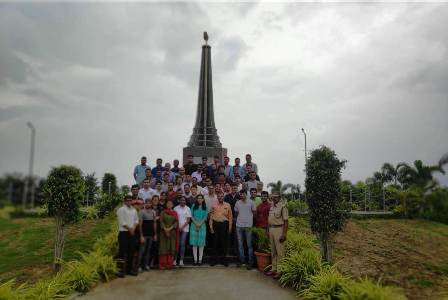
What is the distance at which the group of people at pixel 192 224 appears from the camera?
8570 millimetres

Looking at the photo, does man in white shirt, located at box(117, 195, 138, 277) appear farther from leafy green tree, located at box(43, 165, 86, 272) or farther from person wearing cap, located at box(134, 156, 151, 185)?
person wearing cap, located at box(134, 156, 151, 185)

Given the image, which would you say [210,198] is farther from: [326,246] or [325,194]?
[326,246]

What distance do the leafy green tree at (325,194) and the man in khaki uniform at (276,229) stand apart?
113cm

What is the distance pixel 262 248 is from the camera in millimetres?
9484

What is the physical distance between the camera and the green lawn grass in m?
A: 10.1

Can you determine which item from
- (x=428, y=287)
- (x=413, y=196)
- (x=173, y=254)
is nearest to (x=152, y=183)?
(x=173, y=254)

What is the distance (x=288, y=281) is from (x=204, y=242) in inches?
90.4

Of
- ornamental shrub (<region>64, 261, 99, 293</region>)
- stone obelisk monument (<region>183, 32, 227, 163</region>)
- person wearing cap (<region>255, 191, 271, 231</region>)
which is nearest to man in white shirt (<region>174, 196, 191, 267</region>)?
person wearing cap (<region>255, 191, 271, 231</region>)

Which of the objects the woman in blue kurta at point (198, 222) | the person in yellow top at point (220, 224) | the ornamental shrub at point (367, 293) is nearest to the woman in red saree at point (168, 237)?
the woman in blue kurta at point (198, 222)

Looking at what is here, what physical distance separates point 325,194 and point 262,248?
2.04m

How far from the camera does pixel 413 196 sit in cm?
532

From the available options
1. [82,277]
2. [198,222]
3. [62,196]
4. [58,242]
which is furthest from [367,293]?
[58,242]

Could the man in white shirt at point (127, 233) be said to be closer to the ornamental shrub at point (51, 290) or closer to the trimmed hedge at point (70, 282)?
the trimmed hedge at point (70, 282)

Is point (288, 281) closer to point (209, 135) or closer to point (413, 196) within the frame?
point (413, 196)
